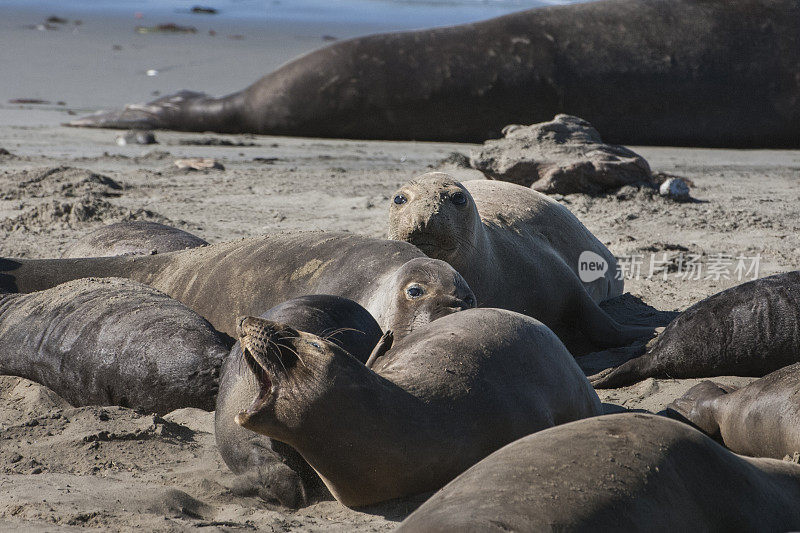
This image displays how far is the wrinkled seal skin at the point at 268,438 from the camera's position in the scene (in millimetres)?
3027

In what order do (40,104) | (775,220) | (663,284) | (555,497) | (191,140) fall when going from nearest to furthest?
1. (555,497)
2. (663,284)
3. (775,220)
4. (191,140)
5. (40,104)

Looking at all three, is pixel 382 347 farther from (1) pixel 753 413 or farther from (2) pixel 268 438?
(1) pixel 753 413

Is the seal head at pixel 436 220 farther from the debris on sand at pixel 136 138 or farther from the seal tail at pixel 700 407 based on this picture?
the debris on sand at pixel 136 138

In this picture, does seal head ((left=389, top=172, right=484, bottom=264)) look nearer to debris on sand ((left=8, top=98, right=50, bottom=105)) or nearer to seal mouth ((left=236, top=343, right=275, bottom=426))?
seal mouth ((left=236, top=343, right=275, bottom=426))

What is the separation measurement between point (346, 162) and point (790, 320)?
6023 mm

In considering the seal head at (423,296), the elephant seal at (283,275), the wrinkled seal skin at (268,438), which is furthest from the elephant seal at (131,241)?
the wrinkled seal skin at (268,438)

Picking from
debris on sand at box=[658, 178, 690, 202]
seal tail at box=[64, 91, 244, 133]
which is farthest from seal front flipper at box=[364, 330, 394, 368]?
seal tail at box=[64, 91, 244, 133]

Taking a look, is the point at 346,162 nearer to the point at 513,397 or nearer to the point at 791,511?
the point at 513,397

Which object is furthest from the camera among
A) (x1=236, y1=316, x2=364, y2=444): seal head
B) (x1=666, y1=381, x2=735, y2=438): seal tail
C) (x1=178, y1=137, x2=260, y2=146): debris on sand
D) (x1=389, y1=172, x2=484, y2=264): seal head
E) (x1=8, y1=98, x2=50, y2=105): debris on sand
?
(x1=8, y1=98, x2=50, y2=105): debris on sand

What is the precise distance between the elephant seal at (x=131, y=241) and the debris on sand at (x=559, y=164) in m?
2.80

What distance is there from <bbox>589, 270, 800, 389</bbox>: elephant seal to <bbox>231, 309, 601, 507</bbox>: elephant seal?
1.46m

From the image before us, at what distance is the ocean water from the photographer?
36.4 meters

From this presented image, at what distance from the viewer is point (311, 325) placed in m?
3.35

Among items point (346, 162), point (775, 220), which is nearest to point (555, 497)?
point (775, 220)
